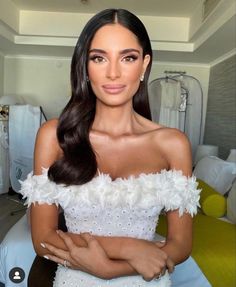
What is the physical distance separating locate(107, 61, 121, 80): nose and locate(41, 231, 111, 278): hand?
342mm

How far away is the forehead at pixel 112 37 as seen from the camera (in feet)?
2.35

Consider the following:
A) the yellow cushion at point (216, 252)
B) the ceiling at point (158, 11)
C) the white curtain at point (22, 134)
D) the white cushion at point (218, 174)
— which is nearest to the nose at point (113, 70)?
the yellow cushion at point (216, 252)

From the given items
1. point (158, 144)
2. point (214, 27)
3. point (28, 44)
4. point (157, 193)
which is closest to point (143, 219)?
point (157, 193)

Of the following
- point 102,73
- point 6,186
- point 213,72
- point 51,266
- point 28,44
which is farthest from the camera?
point 213,72

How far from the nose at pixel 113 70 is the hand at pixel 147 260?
0.36 m

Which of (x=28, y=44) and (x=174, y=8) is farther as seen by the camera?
(x=28, y=44)

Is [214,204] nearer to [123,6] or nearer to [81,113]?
[81,113]

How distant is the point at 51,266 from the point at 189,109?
4051 mm

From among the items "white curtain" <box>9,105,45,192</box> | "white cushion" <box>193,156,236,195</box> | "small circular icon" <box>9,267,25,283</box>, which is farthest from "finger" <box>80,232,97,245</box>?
"white curtain" <box>9,105,45,192</box>

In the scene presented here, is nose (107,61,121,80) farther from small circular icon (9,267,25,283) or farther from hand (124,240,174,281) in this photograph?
small circular icon (9,267,25,283)

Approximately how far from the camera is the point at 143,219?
0.77m

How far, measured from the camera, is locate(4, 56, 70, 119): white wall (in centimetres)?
489

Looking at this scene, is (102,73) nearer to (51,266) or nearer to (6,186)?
(51,266)

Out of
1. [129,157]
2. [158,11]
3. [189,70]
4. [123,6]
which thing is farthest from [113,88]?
[189,70]
